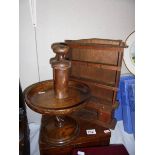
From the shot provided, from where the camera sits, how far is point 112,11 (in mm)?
1313

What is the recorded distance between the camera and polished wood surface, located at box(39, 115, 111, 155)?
107 cm

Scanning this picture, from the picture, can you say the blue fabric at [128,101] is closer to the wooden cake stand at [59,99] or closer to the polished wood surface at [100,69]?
the polished wood surface at [100,69]

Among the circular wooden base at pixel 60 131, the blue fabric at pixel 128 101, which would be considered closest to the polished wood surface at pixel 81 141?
the circular wooden base at pixel 60 131

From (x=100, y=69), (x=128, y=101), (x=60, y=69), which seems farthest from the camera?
(x=128, y=101)

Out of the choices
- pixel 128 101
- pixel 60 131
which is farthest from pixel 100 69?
pixel 60 131

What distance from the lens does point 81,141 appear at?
3.62 ft

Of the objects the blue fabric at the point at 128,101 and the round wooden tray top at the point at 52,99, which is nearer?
the round wooden tray top at the point at 52,99

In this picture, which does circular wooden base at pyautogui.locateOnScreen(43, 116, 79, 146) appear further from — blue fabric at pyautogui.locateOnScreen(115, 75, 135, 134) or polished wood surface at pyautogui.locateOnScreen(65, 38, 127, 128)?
blue fabric at pyautogui.locateOnScreen(115, 75, 135, 134)

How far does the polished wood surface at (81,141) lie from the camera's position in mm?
1068

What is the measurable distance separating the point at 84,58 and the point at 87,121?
1.44ft

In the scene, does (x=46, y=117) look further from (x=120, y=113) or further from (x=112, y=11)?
(x=112, y=11)

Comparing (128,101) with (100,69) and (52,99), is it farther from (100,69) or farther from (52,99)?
(52,99)

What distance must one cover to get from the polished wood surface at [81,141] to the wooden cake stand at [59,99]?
2 centimetres

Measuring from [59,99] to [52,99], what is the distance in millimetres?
42
